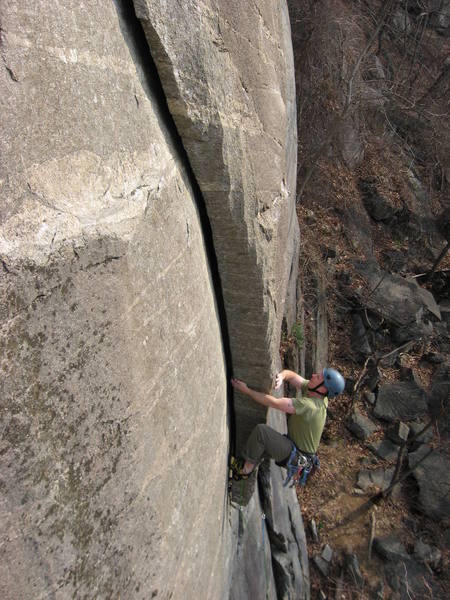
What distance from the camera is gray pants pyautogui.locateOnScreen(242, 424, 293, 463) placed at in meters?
4.25

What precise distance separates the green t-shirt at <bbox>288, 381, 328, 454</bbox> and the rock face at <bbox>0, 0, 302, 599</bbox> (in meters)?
1.50

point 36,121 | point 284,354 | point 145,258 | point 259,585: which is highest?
point 36,121

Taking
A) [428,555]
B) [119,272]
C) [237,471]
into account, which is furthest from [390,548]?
[119,272]

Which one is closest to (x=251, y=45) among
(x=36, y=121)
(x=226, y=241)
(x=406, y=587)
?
(x=226, y=241)

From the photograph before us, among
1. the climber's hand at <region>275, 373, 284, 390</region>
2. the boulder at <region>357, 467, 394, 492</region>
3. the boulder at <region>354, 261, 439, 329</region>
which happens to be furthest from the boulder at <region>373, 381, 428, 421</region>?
the climber's hand at <region>275, 373, 284, 390</region>

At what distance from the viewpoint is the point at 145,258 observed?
1942 mm

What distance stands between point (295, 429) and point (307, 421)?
9.2 inches

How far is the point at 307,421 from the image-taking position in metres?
4.44

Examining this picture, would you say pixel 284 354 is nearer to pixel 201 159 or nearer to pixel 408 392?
pixel 408 392

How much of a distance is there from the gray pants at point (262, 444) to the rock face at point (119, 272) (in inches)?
47.0

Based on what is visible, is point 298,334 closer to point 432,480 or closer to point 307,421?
point 307,421

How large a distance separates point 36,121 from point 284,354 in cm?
721

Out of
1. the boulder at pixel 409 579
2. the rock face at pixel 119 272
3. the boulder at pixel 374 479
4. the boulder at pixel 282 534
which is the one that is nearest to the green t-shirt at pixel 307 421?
the boulder at pixel 282 534

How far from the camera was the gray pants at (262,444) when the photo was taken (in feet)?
13.9
